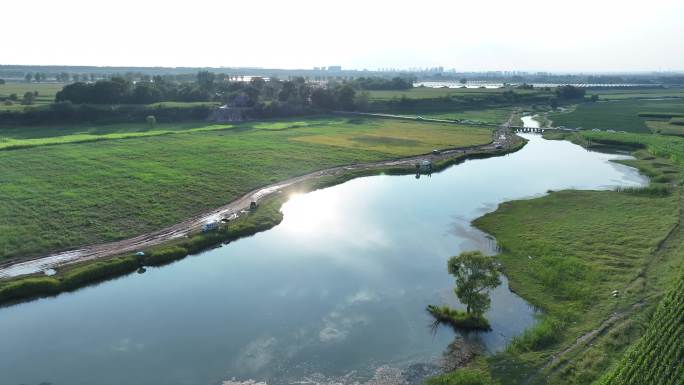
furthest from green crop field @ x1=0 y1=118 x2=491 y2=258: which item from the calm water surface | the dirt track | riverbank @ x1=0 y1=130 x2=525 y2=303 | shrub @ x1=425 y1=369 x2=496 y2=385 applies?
shrub @ x1=425 y1=369 x2=496 y2=385

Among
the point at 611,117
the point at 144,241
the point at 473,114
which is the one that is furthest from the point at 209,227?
the point at 611,117

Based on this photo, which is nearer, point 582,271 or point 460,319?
point 460,319

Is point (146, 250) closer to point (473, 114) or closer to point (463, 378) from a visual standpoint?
point (463, 378)

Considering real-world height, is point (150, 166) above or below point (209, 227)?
above

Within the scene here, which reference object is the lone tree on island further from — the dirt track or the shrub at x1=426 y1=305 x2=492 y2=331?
the dirt track

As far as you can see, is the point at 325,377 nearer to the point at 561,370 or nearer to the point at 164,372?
the point at 164,372

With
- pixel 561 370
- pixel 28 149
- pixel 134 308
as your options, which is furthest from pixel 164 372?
pixel 28 149
